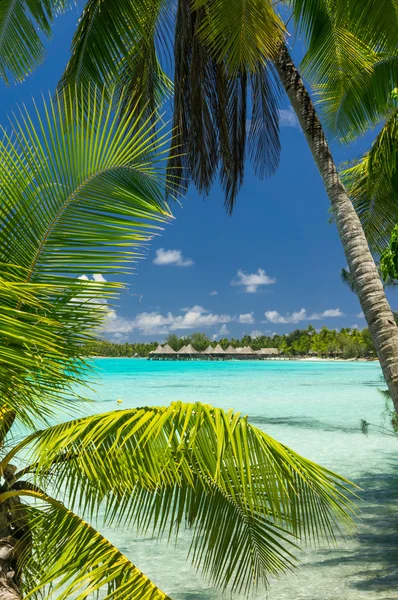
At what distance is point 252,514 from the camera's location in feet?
7.36

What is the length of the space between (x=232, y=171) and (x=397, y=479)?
7388 mm

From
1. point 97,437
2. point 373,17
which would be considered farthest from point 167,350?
point 97,437

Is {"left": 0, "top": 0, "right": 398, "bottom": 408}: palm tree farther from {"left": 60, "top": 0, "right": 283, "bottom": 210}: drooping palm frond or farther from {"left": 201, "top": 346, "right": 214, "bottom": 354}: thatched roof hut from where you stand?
{"left": 201, "top": 346, "right": 214, "bottom": 354}: thatched roof hut

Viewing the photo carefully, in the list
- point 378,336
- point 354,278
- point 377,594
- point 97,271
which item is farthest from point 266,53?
point 377,594

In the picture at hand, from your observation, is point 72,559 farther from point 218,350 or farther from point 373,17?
point 218,350

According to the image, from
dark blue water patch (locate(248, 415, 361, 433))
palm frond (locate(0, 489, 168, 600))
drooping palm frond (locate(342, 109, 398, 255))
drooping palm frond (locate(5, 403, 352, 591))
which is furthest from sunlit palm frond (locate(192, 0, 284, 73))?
dark blue water patch (locate(248, 415, 361, 433))

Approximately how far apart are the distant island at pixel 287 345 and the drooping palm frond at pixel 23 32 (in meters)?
88.9

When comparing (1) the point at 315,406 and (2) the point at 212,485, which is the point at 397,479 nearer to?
(2) the point at 212,485

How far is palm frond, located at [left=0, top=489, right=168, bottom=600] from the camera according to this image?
1.99m

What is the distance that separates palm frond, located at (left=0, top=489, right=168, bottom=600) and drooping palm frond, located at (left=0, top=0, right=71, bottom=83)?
220 inches

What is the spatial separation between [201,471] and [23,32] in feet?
20.1

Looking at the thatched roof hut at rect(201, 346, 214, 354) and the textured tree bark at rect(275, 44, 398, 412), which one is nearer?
the textured tree bark at rect(275, 44, 398, 412)

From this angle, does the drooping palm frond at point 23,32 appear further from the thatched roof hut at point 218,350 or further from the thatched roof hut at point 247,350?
the thatched roof hut at point 247,350

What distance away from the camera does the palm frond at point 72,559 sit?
1.99 m
